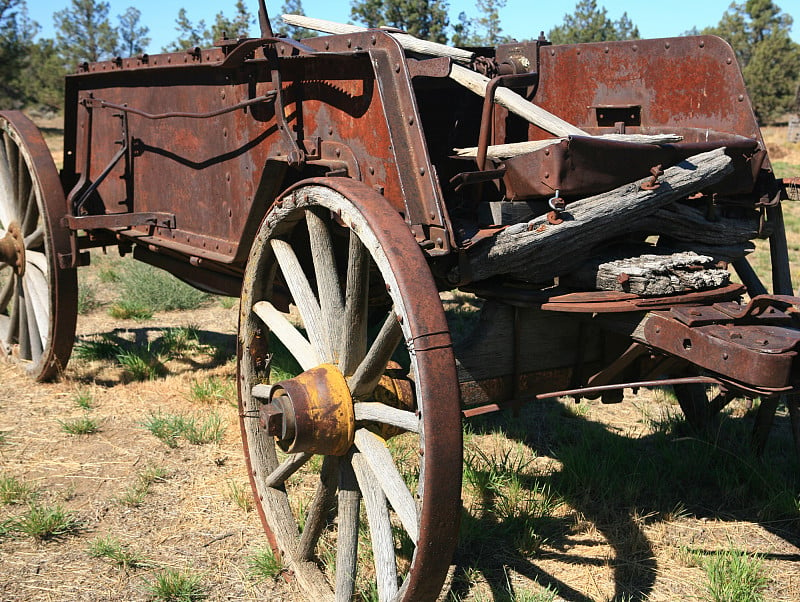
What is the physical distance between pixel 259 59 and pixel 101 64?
1598mm

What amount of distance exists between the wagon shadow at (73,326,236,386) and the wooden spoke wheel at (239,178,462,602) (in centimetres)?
200

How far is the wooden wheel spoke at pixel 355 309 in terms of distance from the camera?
2.19 m

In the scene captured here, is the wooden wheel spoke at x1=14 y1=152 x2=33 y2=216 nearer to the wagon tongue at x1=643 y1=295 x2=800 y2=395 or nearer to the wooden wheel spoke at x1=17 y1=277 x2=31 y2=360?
the wooden wheel spoke at x1=17 y1=277 x2=31 y2=360

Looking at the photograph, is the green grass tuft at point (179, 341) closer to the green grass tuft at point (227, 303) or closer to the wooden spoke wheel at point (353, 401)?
the green grass tuft at point (227, 303)

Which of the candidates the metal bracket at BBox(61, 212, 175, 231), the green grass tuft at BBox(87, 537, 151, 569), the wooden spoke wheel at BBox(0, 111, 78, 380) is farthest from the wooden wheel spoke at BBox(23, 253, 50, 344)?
the green grass tuft at BBox(87, 537, 151, 569)

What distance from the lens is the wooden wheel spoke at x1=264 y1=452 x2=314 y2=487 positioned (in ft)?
8.39

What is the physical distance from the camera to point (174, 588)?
2.61 m

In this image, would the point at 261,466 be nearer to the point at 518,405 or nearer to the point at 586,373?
the point at 518,405

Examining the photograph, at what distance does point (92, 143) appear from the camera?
4.20 metres

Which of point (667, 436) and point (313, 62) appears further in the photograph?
point (667, 436)

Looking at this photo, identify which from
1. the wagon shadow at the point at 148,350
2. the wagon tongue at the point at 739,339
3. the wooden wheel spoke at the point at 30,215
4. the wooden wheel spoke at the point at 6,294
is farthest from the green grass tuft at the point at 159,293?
the wagon tongue at the point at 739,339

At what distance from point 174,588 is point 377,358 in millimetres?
1169

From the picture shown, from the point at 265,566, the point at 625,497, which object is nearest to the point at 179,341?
the point at 265,566

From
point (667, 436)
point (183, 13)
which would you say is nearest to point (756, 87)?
point (183, 13)
